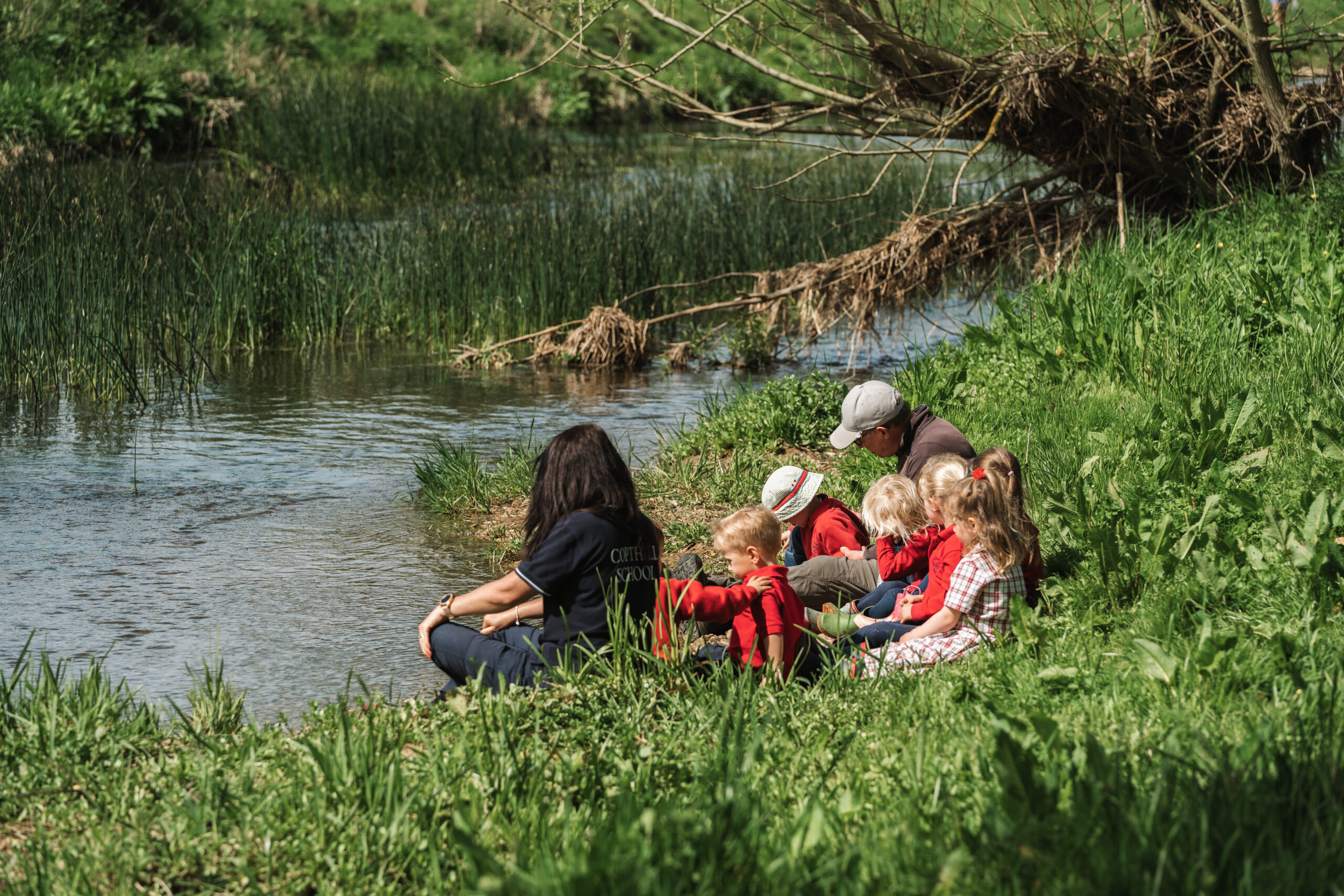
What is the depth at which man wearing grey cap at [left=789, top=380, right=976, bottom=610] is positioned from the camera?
527 cm

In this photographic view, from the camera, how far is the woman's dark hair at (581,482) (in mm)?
3900

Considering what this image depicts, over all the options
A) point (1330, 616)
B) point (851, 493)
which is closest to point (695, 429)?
point (851, 493)

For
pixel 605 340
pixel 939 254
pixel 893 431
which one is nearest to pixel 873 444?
pixel 893 431

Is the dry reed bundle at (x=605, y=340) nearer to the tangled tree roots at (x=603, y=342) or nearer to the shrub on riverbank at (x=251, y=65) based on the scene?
the tangled tree roots at (x=603, y=342)

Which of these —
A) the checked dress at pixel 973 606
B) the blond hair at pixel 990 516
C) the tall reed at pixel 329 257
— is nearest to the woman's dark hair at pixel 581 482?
the checked dress at pixel 973 606

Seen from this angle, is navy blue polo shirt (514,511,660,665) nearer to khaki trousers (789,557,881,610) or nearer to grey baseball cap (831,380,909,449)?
khaki trousers (789,557,881,610)

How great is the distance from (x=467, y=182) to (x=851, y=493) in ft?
41.2

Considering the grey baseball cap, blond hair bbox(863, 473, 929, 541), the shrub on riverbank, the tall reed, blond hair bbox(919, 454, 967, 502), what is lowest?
blond hair bbox(863, 473, 929, 541)

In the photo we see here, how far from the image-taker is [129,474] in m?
7.53

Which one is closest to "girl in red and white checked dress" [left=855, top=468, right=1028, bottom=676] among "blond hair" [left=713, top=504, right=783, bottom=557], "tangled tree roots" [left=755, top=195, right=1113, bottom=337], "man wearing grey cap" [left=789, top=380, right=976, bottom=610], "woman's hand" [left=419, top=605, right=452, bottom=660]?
"blond hair" [left=713, top=504, right=783, bottom=557]

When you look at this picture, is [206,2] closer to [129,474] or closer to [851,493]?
[129,474]

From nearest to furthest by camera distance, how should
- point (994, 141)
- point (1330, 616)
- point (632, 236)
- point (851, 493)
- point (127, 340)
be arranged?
point (1330, 616) → point (851, 493) → point (127, 340) → point (994, 141) → point (632, 236)

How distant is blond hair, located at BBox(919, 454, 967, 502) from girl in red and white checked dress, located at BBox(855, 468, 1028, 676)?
0.90 ft

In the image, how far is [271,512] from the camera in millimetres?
6805
